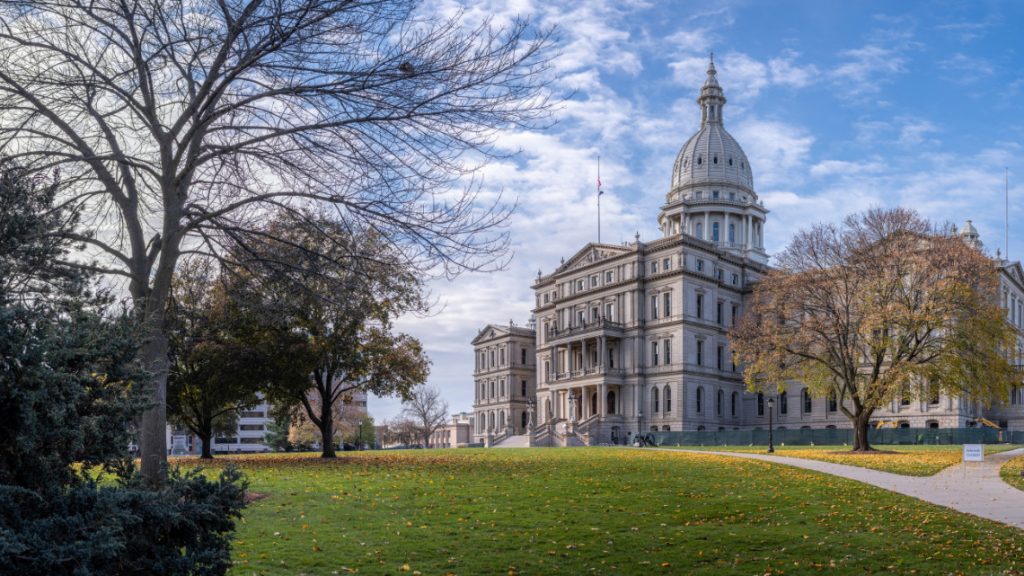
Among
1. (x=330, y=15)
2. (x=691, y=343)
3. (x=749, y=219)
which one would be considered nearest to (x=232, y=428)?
(x=691, y=343)

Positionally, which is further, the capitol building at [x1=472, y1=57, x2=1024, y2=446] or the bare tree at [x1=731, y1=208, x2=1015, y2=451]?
the capitol building at [x1=472, y1=57, x2=1024, y2=446]

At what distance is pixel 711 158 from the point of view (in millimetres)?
114688

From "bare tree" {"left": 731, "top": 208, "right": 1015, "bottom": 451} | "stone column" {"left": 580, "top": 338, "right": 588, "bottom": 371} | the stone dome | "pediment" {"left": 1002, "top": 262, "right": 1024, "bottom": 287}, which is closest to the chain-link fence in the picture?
"bare tree" {"left": 731, "top": 208, "right": 1015, "bottom": 451}

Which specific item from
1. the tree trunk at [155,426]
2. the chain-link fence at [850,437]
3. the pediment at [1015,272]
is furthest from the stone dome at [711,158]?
the tree trunk at [155,426]

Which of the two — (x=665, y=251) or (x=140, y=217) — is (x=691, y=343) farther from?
(x=140, y=217)

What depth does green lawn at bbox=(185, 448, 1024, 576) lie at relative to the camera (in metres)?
13.1

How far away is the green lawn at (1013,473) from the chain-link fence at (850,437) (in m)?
27.2

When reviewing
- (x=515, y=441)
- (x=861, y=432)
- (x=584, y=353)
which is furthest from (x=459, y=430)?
(x=861, y=432)

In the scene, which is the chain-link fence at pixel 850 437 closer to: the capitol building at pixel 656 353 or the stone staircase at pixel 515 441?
the capitol building at pixel 656 353

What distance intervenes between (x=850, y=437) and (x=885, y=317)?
61.6ft

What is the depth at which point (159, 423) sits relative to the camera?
1507 centimetres

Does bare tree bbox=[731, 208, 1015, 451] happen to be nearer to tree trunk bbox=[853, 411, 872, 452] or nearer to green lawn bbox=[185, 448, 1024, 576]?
tree trunk bbox=[853, 411, 872, 452]

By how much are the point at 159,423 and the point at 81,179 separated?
163 inches

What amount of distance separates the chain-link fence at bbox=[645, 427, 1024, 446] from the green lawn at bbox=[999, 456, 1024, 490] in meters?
27.2
